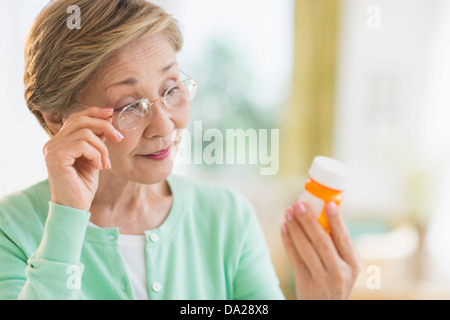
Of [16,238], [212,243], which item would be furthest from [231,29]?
[16,238]

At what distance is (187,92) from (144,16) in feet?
0.50

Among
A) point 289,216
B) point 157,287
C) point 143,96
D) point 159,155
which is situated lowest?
point 157,287

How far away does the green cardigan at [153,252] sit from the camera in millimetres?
713

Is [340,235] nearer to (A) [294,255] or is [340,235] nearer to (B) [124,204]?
(A) [294,255]

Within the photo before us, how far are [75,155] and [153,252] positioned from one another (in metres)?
0.29

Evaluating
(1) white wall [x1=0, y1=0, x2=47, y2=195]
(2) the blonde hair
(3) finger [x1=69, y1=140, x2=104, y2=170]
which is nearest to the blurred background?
(1) white wall [x1=0, y1=0, x2=47, y2=195]

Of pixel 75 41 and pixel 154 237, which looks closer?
pixel 75 41

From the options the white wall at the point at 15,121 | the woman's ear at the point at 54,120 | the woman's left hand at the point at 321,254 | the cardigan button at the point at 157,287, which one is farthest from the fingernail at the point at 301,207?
the white wall at the point at 15,121

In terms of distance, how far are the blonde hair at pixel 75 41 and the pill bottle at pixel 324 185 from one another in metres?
0.37

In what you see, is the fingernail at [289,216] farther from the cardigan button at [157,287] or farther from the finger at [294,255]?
the cardigan button at [157,287]

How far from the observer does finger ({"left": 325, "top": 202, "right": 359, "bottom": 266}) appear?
88 cm

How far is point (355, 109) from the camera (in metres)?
3.48

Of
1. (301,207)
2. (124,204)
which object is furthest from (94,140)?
(301,207)

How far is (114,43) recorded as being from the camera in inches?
31.2
